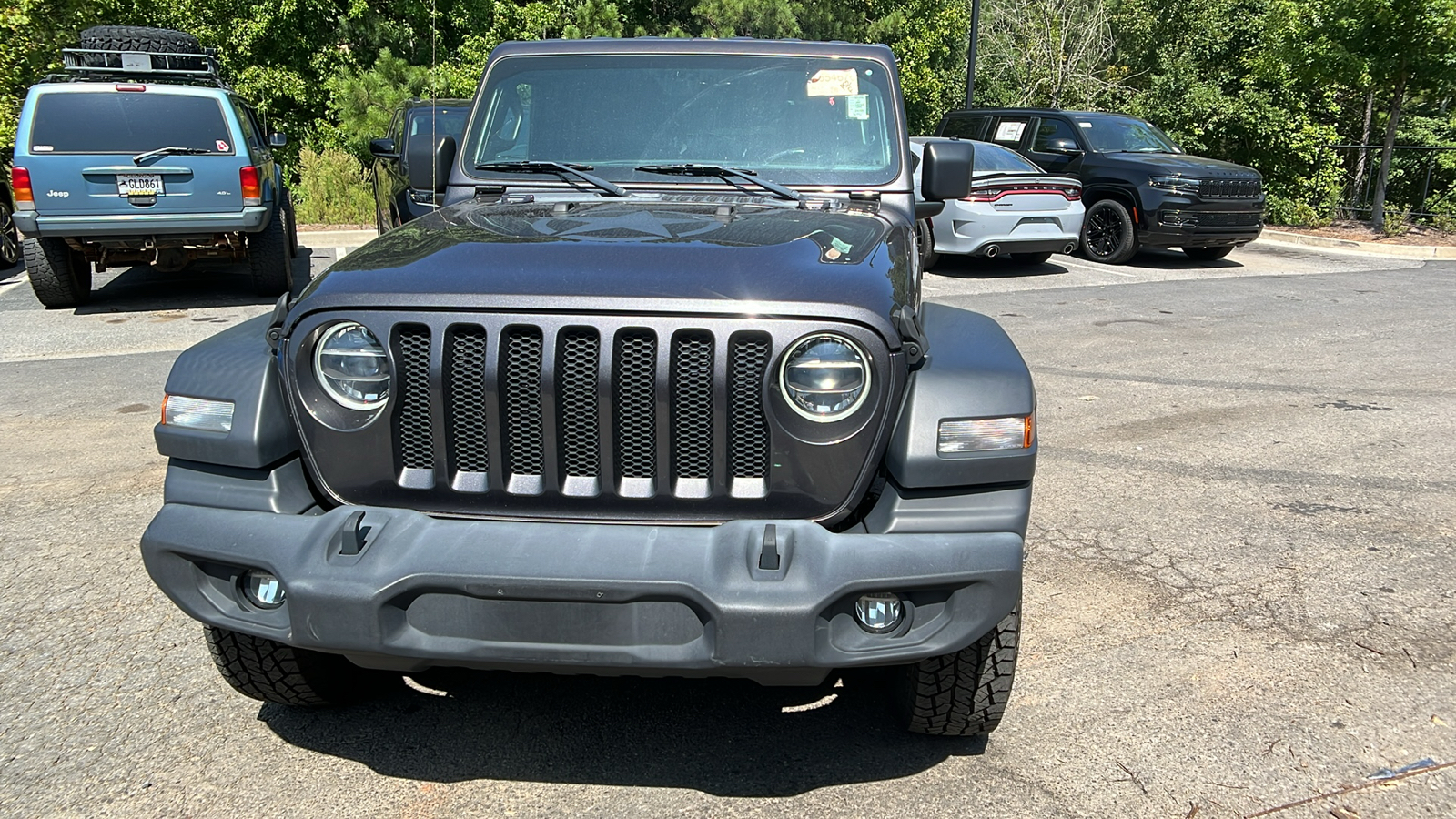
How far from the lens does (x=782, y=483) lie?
2633 mm

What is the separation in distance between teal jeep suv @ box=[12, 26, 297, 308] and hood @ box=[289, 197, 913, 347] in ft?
23.0

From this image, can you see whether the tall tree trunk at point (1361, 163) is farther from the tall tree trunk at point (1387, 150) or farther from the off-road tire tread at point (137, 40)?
the off-road tire tread at point (137, 40)

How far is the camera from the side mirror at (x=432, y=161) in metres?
4.25

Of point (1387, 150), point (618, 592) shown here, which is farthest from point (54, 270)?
point (1387, 150)

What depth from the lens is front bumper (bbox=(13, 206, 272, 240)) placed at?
9.12 metres

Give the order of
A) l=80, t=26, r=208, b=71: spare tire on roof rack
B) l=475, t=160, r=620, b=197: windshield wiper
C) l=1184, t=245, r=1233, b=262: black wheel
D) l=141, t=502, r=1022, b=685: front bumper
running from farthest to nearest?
l=80, t=26, r=208, b=71: spare tire on roof rack
l=1184, t=245, r=1233, b=262: black wheel
l=475, t=160, r=620, b=197: windshield wiper
l=141, t=502, r=1022, b=685: front bumper

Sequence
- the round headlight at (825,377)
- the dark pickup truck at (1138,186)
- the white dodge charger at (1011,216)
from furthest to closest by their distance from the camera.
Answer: the dark pickup truck at (1138,186) → the white dodge charger at (1011,216) → the round headlight at (825,377)

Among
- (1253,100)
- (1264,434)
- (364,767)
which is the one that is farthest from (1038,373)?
(1253,100)

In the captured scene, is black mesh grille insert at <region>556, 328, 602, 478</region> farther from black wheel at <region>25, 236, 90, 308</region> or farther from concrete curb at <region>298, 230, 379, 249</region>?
concrete curb at <region>298, 230, 379, 249</region>

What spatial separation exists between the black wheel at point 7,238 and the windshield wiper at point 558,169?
402 inches

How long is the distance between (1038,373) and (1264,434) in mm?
1772

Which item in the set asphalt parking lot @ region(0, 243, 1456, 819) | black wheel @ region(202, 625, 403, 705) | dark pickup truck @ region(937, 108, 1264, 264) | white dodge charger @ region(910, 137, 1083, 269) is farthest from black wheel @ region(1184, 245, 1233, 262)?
black wheel @ region(202, 625, 403, 705)

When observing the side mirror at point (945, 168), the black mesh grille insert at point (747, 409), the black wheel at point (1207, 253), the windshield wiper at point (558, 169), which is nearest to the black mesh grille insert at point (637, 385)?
the black mesh grille insert at point (747, 409)

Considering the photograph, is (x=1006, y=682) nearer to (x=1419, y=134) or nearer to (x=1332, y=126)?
(x=1332, y=126)
